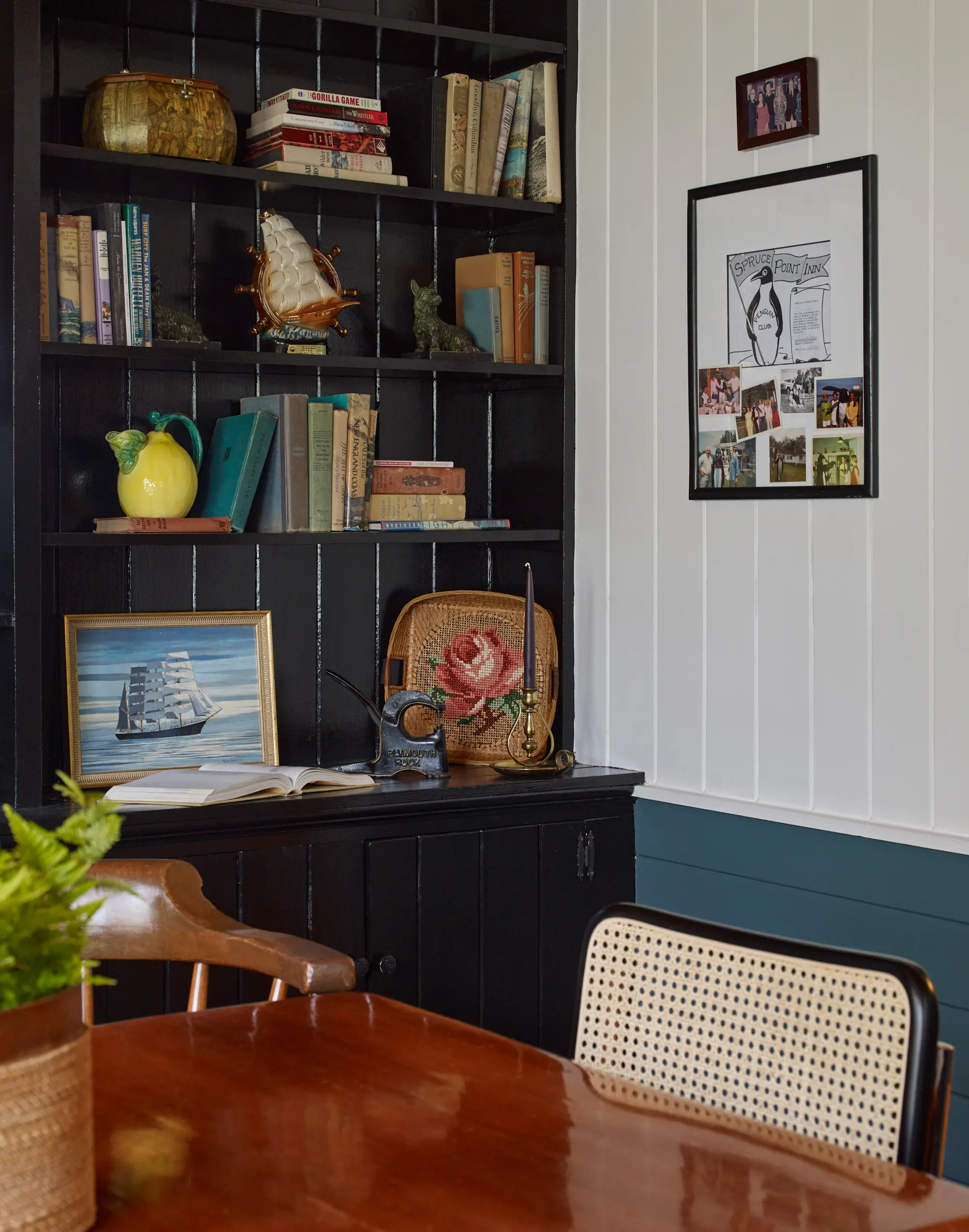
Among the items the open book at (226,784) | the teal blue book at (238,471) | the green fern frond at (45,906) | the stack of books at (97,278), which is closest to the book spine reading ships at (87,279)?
the stack of books at (97,278)

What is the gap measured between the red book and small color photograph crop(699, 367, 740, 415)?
0.79 metres

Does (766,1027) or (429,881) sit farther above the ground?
(766,1027)

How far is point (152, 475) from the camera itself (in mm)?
2639

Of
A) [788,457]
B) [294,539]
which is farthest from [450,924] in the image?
[788,457]

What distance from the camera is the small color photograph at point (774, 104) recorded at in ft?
8.30

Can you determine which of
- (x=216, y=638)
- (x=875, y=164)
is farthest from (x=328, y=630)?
(x=875, y=164)

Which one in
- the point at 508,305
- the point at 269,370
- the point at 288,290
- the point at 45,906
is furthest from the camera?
the point at 508,305

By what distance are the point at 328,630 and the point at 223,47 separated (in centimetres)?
120

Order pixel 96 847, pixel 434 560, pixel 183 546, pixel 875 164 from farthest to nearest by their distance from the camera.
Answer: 1. pixel 434 560
2. pixel 183 546
3. pixel 875 164
4. pixel 96 847

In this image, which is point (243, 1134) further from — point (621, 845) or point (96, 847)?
point (621, 845)

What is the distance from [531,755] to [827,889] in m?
0.70

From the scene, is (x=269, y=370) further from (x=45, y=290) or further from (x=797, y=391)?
(x=797, y=391)

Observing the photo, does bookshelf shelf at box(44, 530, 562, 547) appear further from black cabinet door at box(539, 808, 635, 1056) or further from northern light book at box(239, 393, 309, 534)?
black cabinet door at box(539, 808, 635, 1056)

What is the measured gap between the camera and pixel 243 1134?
109 centimetres
